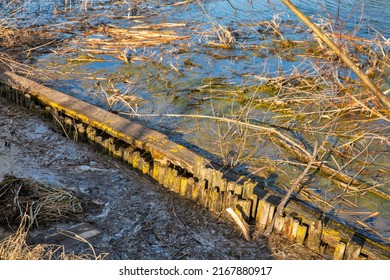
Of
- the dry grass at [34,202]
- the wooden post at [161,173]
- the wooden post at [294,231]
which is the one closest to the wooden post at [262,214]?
the wooden post at [294,231]

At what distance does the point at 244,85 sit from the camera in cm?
881

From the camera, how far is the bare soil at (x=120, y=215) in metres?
4.98

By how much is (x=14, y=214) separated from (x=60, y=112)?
2.53 meters

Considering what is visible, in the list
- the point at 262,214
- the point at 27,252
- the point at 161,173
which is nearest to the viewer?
the point at 27,252

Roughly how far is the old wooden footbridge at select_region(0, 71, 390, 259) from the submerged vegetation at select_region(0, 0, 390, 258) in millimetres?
407

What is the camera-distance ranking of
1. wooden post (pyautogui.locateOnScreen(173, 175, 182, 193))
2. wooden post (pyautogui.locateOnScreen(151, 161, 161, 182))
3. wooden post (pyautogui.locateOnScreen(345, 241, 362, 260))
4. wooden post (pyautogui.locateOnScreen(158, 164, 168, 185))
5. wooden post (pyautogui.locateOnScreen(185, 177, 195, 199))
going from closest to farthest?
wooden post (pyautogui.locateOnScreen(345, 241, 362, 260)) < wooden post (pyautogui.locateOnScreen(185, 177, 195, 199)) < wooden post (pyautogui.locateOnScreen(173, 175, 182, 193)) < wooden post (pyautogui.locateOnScreen(158, 164, 168, 185)) < wooden post (pyautogui.locateOnScreen(151, 161, 161, 182))

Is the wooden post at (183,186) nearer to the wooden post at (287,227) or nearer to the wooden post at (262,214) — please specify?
the wooden post at (262,214)

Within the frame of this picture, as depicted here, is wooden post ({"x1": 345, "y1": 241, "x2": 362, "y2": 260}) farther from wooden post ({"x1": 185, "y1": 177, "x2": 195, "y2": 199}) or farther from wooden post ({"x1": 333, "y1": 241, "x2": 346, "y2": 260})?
wooden post ({"x1": 185, "y1": 177, "x2": 195, "y2": 199})

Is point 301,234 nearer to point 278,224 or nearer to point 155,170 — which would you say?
point 278,224

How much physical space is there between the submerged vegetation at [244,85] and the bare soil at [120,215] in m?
0.88

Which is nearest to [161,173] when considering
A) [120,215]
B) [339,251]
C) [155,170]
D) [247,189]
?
[155,170]

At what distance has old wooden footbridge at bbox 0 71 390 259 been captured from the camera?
487cm

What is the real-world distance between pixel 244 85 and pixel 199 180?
138 inches

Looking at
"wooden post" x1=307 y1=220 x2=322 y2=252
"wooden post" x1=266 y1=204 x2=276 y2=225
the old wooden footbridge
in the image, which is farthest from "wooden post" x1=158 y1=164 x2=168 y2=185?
"wooden post" x1=307 y1=220 x2=322 y2=252
